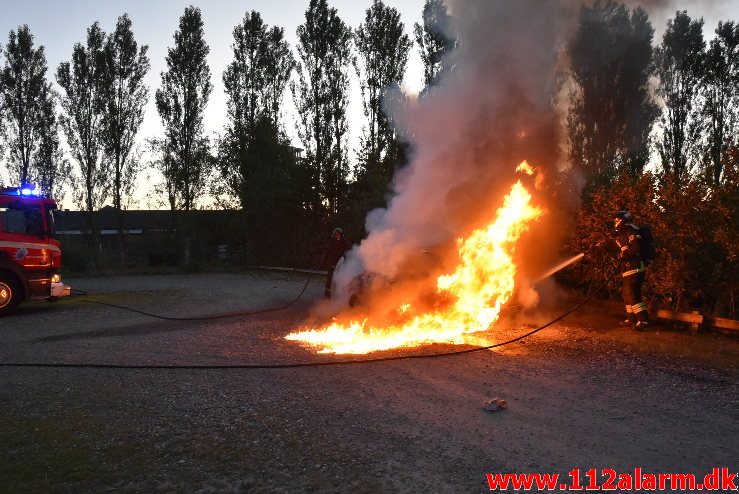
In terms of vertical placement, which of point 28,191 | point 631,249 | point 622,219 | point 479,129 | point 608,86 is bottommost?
point 631,249

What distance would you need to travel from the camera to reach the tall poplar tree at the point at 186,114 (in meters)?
29.0

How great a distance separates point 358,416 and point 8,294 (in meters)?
11.3

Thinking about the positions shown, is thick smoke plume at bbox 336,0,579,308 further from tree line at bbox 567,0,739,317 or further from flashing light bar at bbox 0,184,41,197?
flashing light bar at bbox 0,184,41,197

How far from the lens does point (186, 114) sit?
95.4ft

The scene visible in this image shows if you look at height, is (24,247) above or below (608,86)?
below

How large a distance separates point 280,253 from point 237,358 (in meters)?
21.1

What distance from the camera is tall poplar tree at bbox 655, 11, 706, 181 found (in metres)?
23.5

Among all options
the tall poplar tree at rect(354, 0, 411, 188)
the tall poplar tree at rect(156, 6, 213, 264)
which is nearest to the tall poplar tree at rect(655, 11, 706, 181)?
the tall poplar tree at rect(354, 0, 411, 188)

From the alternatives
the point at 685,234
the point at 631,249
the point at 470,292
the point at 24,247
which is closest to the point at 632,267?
the point at 631,249

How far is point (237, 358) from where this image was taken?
7.64 metres

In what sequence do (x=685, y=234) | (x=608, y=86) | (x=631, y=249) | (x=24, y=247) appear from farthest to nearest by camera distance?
(x=24, y=247), (x=608, y=86), (x=685, y=234), (x=631, y=249)

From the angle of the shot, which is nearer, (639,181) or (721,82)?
(639,181)

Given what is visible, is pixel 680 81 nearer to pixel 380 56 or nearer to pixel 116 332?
pixel 380 56

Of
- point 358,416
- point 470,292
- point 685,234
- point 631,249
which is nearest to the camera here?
Answer: point 358,416
